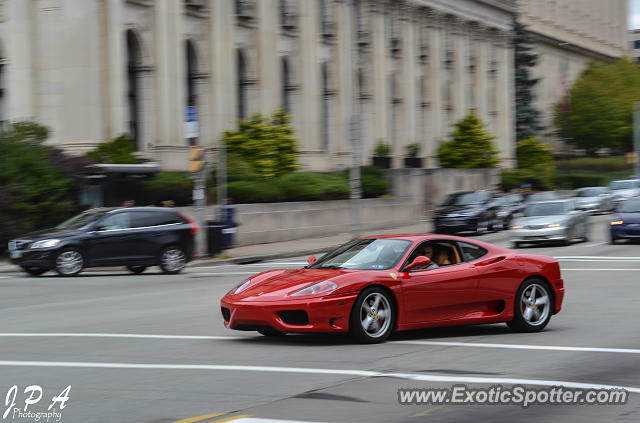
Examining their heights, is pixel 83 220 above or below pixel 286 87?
below

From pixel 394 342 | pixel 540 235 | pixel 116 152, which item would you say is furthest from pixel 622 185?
pixel 394 342

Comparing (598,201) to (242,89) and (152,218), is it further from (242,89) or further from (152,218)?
(152,218)

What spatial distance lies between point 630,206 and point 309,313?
22934 mm

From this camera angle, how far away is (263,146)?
42.3m

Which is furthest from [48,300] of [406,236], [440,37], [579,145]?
[579,145]

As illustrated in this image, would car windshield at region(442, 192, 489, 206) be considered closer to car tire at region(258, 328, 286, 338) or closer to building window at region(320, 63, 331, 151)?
building window at region(320, 63, 331, 151)

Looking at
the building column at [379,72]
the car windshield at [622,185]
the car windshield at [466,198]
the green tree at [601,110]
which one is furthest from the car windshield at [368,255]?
the green tree at [601,110]

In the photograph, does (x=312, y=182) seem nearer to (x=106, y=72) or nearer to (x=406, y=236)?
(x=106, y=72)

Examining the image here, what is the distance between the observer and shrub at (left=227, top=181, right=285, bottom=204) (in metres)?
35.9

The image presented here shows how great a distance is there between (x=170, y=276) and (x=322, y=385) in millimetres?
15536

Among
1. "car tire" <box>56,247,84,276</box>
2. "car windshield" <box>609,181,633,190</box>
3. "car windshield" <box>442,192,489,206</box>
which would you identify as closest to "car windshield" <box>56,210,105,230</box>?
"car tire" <box>56,247,84,276</box>

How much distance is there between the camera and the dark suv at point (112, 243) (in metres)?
23.2

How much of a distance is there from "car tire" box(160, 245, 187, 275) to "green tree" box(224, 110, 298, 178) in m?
16.7

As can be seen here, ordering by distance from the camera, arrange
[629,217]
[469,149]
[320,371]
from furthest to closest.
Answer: [469,149]
[629,217]
[320,371]
